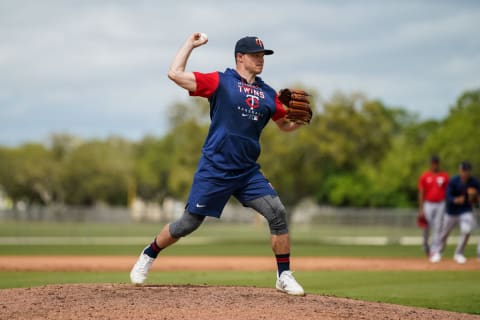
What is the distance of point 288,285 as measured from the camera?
7.89 metres

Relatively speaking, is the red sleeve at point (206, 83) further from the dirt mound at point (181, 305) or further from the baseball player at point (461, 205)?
the baseball player at point (461, 205)

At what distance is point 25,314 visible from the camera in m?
6.62

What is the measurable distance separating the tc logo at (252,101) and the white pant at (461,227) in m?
10.7

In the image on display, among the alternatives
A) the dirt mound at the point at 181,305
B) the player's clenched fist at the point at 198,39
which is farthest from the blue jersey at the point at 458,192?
the player's clenched fist at the point at 198,39

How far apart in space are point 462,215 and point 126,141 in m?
98.7

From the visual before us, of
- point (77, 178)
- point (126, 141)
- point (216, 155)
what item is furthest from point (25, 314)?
point (126, 141)

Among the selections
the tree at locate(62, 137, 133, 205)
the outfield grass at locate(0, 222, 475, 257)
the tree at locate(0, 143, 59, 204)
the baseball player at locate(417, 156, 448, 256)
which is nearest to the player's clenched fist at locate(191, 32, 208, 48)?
the baseball player at locate(417, 156, 448, 256)

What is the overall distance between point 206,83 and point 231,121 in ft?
1.59

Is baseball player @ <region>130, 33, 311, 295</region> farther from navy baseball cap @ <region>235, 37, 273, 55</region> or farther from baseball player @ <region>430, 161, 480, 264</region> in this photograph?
baseball player @ <region>430, 161, 480, 264</region>

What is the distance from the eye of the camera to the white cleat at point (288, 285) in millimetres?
7797

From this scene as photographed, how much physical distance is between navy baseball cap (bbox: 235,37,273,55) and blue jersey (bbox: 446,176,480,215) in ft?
33.3

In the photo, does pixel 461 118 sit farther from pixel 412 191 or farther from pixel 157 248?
pixel 157 248

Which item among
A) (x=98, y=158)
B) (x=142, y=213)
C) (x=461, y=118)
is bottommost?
(x=142, y=213)

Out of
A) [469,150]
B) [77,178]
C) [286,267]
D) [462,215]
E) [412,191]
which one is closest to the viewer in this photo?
[286,267]
